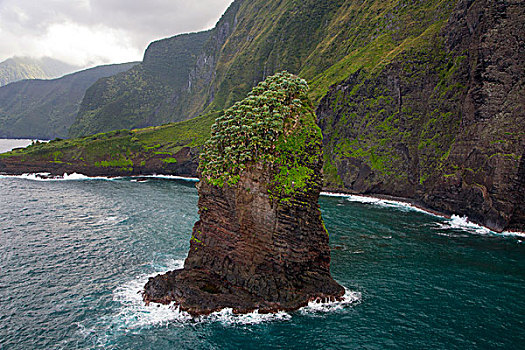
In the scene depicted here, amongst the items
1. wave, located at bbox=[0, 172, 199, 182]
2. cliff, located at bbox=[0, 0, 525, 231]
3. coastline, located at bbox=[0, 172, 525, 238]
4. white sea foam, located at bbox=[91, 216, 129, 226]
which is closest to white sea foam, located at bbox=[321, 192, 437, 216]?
coastline, located at bbox=[0, 172, 525, 238]

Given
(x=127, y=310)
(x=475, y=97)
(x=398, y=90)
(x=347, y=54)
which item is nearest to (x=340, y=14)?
(x=347, y=54)

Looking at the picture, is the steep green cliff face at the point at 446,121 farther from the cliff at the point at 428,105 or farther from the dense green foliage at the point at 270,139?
the dense green foliage at the point at 270,139

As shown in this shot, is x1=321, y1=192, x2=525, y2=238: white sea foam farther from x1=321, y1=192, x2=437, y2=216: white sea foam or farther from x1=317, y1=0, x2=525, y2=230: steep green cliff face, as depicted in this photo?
x1=317, y1=0, x2=525, y2=230: steep green cliff face

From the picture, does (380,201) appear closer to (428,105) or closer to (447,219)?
(447,219)

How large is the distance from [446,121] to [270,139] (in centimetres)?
6902

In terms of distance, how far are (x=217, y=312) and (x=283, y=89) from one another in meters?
26.6

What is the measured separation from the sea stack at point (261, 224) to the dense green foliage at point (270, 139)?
0.38 ft

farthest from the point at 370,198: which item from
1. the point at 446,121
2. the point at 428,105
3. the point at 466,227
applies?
the point at 466,227

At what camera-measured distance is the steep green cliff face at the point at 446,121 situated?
6738 cm

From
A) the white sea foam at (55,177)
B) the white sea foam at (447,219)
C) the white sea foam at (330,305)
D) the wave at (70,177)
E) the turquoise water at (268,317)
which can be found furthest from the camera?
the wave at (70,177)

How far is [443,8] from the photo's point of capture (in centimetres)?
10306

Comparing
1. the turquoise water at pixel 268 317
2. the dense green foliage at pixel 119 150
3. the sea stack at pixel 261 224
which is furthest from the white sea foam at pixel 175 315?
the dense green foliage at pixel 119 150

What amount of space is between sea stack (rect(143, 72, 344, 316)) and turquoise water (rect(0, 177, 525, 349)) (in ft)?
7.65

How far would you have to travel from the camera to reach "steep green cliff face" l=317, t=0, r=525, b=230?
2653 inches
